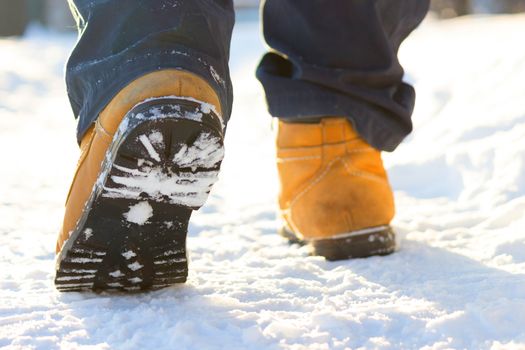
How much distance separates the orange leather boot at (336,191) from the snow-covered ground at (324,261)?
0.13 feet

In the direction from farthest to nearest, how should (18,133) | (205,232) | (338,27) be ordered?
(18,133)
(205,232)
(338,27)

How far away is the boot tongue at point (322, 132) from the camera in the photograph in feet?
4.22

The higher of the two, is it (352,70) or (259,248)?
(352,70)

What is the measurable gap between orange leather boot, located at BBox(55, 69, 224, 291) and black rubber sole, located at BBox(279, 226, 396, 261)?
13.2 inches

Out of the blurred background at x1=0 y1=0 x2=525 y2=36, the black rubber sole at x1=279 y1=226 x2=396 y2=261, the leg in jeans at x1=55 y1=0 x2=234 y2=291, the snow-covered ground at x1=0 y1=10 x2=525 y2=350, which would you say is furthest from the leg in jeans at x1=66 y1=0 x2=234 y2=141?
the blurred background at x1=0 y1=0 x2=525 y2=36

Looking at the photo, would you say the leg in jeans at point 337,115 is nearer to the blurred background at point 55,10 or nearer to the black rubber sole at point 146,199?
the black rubber sole at point 146,199

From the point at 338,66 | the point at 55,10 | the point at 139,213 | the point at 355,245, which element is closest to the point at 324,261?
the point at 355,245

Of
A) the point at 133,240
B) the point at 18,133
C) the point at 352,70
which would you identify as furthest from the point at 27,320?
the point at 18,133

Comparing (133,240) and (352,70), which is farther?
(352,70)

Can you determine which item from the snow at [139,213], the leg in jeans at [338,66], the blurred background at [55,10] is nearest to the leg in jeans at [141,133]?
the snow at [139,213]

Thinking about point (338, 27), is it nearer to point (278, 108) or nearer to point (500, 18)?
point (278, 108)

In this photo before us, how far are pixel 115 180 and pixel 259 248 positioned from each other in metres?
0.53

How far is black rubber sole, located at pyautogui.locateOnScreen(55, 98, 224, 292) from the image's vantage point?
86 cm

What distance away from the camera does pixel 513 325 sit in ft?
2.90
